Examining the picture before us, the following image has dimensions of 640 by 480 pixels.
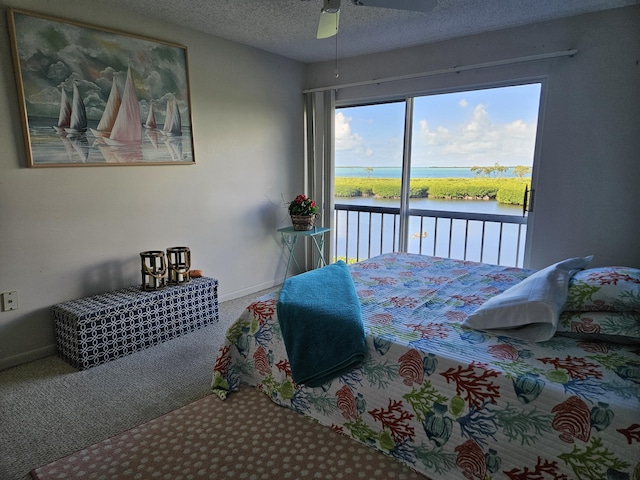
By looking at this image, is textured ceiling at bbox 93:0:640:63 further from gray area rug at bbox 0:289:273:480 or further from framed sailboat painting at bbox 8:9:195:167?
gray area rug at bbox 0:289:273:480

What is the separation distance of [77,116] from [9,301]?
1242mm

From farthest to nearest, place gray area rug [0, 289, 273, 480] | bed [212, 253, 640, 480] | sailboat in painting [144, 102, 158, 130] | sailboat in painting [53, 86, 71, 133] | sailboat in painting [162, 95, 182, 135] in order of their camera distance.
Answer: sailboat in painting [162, 95, 182, 135]
sailboat in painting [144, 102, 158, 130]
sailboat in painting [53, 86, 71, 133]
gray area rug [0, 289, 273, 480]
bed [212, 253, 640, 480]

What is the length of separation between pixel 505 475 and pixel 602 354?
583 millimetres

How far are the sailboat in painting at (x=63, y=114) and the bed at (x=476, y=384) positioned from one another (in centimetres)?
175

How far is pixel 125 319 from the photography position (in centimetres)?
262

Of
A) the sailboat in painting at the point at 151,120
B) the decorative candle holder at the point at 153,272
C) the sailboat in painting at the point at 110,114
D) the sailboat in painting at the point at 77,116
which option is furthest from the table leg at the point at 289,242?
the sailboat in painting at the point at 77,116

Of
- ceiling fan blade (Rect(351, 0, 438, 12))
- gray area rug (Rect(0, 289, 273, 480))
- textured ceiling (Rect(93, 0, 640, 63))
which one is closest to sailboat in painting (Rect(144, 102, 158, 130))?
textured ceiling (Rect(93, 0, 640, 63))

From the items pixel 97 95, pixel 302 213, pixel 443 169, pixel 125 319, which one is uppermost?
pixel 97 95

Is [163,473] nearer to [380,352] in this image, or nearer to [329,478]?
[329,478]

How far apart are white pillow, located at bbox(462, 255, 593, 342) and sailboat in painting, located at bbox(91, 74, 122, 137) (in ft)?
8.52

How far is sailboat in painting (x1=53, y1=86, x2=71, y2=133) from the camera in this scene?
8.34 feet

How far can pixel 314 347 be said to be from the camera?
174 centimetres

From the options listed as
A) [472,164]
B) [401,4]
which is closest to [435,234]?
[472,164]

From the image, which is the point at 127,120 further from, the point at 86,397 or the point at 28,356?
the point at 86,397
